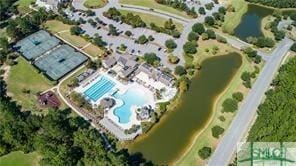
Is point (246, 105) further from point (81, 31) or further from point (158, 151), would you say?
point (81, 31)

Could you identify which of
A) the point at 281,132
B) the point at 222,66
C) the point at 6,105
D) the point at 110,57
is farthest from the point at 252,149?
the point at 6,105

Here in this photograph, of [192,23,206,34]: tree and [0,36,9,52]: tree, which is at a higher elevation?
[192,23,206,34]: tree

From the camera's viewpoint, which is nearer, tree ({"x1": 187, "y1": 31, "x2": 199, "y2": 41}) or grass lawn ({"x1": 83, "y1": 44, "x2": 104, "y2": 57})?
grass lawn ({"x1": 83, "y1": 44, "x2": 104, "y2": 57})

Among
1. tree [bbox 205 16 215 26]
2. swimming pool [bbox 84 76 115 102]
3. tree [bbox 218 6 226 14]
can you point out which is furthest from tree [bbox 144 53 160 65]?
tree [bbox 218 6 226 14]

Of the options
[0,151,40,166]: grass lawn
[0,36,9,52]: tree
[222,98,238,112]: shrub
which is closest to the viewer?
[0,151,40,166]: grass lawn

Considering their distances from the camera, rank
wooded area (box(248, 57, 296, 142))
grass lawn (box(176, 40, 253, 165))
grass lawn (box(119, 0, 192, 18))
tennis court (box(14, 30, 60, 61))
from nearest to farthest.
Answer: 1. wooded area (box(248, 57, 296, 142))
2. grass lawn (box(176, 40, 253, 165))
3. tennis court (box(14, 30, 60, 61))
4. grass lawn (box(119, 0, 192, 18))

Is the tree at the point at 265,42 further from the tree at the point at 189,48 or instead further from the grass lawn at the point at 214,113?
the tree at the point at 189,48

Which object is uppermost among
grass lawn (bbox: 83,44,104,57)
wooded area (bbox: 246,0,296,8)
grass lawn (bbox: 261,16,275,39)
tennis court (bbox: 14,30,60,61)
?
wooded area (bbox: 246,0,296,8)

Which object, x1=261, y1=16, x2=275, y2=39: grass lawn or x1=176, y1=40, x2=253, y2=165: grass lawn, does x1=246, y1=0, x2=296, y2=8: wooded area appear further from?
x1=176, y1=40, x2=253, y2=165: grass lawn
